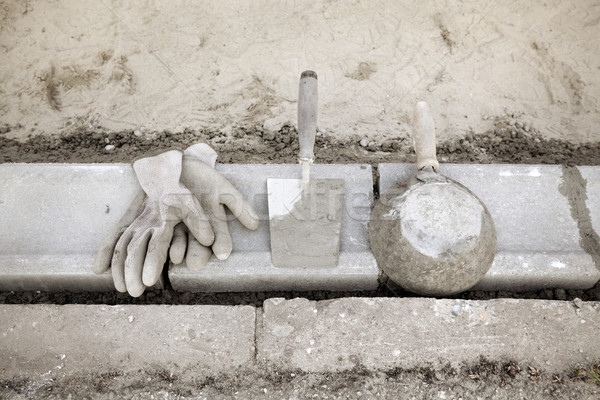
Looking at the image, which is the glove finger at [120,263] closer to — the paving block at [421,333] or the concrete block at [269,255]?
the concrete block at [269,255]

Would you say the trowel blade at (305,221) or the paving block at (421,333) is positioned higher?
the trowel blade at (305,221)

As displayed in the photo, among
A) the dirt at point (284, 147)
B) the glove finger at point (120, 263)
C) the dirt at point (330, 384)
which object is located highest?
the dirt at point (284, 147)

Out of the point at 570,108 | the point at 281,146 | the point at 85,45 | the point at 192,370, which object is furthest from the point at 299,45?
the point at 192,370

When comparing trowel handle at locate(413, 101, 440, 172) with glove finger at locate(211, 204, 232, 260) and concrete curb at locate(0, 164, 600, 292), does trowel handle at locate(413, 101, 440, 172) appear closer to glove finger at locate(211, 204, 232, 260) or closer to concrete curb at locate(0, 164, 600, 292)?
concrete curb at locate(0, 164, 600, 292)

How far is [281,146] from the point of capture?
10.4 ft

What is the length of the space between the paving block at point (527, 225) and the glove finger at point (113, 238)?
4.58 ft

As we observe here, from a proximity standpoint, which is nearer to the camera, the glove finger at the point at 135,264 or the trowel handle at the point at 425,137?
the glove finger at the point at 135,264

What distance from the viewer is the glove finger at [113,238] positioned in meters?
2.11

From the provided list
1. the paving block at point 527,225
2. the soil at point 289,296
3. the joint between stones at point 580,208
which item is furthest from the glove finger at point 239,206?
the joint between stones at point 580,208

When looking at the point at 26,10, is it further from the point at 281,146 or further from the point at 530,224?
the point at 530,224

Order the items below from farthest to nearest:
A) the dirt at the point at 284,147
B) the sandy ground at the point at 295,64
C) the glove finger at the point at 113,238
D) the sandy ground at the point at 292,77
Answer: the sandy ground at the point at 295,64, the sandy ground at the point at 292,77, the dirt at the point at 284,147, the glove finger at the point at 113,238

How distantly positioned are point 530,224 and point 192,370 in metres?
1.97

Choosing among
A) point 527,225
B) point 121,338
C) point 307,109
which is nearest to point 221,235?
point 121,338

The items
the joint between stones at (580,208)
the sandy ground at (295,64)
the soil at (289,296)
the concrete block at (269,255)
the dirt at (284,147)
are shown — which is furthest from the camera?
the sandy ground at (295,64)
